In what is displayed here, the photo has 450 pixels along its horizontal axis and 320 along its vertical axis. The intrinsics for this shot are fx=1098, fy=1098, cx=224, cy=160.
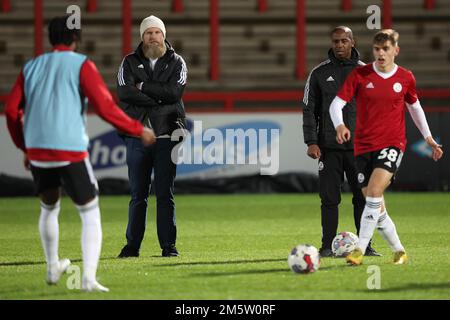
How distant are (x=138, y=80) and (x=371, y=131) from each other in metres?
2.24

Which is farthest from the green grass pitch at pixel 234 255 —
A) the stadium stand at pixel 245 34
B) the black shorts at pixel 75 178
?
the stadium stand at pixel 245 34

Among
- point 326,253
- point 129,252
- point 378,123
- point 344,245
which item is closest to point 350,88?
point 378,123

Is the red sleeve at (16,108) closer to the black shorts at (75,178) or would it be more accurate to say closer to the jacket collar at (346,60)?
the black shorts at (75,178)

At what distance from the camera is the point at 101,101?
23.6 feet

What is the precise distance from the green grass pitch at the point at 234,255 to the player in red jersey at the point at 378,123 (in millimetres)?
345

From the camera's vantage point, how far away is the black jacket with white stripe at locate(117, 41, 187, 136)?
955cm

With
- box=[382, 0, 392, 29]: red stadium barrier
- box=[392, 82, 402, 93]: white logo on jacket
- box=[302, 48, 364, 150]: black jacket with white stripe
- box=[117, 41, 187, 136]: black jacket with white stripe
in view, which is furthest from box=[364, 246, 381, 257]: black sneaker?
box=[382, 0, 392, 29]: red stadium barrier

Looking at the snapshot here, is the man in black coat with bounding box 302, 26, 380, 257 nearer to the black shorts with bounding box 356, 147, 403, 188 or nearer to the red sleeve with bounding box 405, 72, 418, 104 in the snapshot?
the black shorts with bounding box 356, 147, 403, 188

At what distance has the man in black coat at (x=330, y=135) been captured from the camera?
966 centimetres

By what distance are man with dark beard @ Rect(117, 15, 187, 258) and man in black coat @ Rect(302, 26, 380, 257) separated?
1.16 meters

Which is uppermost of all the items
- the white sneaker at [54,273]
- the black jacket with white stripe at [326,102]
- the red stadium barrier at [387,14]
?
the red stadium barrier at [387,14]

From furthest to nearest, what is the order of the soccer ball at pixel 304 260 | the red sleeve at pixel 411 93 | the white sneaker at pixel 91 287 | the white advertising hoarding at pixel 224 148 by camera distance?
the white advertising hoarding at pixel 224 148
the red sleeve at pixel 411 93
the soccer ball at pixel 304 260
the white sneaker at pixel 91 287

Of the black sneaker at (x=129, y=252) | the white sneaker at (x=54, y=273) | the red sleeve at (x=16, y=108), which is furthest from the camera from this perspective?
the black sneaker at (x=129, y=252)
